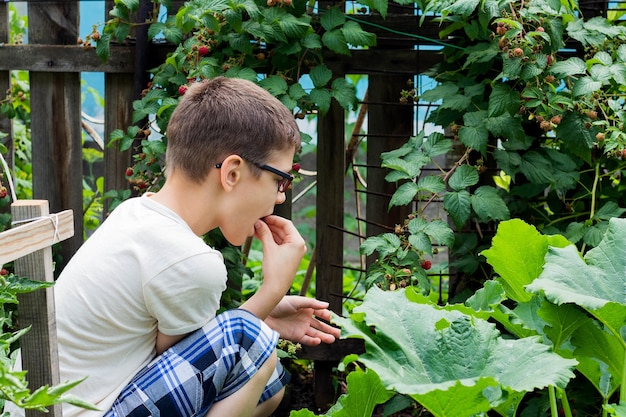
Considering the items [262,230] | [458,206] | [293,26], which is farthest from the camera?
[293,26]

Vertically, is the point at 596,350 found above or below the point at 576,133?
below

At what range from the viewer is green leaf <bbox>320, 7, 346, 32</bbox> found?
2857mm

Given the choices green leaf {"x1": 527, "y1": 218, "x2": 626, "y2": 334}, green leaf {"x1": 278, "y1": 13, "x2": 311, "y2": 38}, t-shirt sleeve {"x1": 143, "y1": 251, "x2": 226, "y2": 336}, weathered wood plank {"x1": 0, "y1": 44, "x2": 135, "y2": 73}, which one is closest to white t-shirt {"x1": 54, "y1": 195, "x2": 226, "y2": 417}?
t-shirt sleeve {"x1": 143, "y1": 251, "x2": 226, "y2": 336}

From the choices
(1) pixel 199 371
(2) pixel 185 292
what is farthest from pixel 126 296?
(1) pixel 199 371

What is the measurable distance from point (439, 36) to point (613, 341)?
1313 mm

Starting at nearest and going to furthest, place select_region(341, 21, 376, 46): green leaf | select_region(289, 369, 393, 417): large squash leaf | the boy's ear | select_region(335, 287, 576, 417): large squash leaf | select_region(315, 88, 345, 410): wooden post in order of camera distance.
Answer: select_region(335, 287, 576, 417): large squash leaf < select_region(289, 369, 393, 417): large squash leaf < the boy's ear < select_region(341, 21, 376, 46): green leaf < select_region(315, 88, 345, 410): wooden post

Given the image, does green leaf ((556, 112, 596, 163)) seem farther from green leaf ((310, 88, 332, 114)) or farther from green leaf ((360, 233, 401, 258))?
green leaf ((310, 88, 332, 114))

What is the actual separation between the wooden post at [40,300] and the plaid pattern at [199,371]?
1.32 feet

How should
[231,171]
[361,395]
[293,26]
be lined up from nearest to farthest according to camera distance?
[361,395]
[231,171]
[293,26]

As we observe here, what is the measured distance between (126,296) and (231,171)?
0.41 m

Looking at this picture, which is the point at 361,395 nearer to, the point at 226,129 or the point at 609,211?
the point at 226,129

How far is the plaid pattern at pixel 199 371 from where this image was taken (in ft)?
6.84

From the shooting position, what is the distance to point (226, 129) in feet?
7.39

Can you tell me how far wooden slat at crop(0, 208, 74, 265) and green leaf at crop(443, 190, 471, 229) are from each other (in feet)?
4.38
